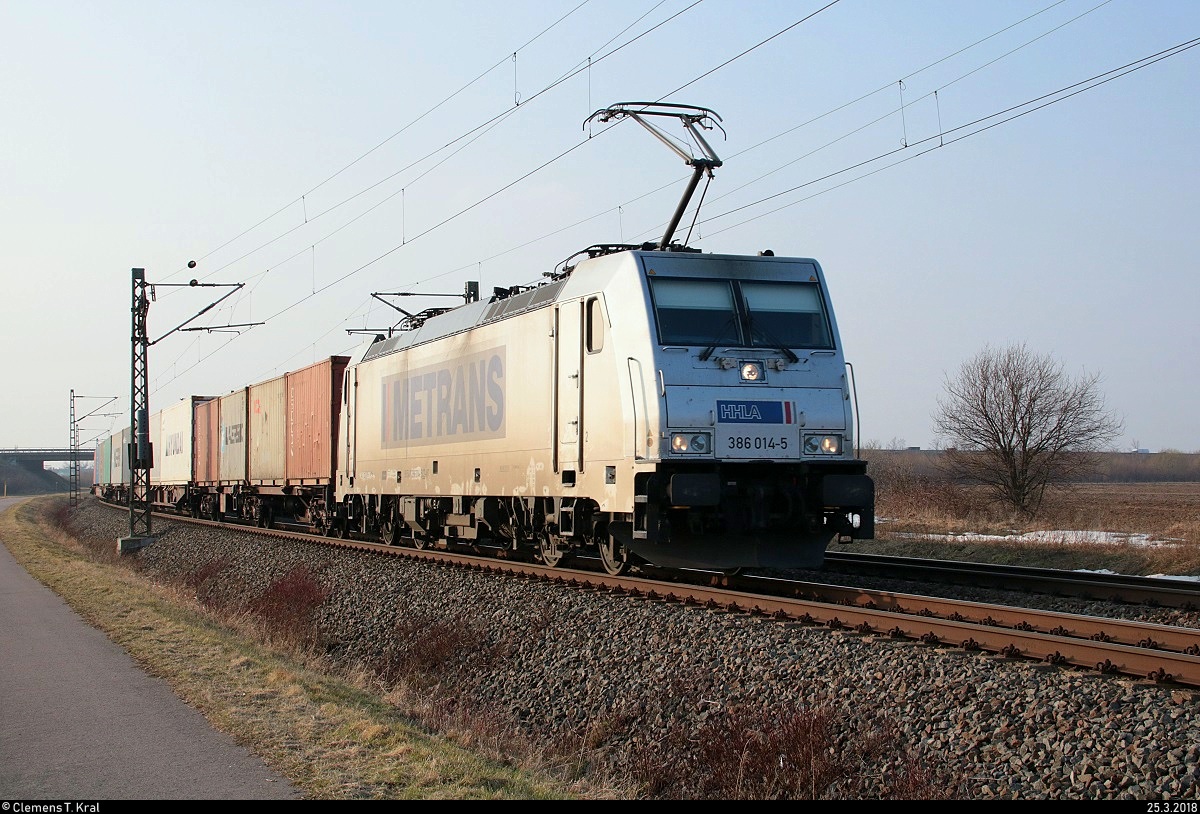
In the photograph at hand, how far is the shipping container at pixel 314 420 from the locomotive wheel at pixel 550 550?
9974mm

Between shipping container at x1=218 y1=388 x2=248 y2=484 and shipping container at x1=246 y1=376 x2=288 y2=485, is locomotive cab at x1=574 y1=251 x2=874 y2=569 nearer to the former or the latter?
shipping container at x1=246 y1=376 x2=288 y2=485

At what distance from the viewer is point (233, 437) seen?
33781mm

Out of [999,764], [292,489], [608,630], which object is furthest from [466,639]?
[292,489]

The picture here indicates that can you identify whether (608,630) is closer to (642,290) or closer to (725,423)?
(725,423)

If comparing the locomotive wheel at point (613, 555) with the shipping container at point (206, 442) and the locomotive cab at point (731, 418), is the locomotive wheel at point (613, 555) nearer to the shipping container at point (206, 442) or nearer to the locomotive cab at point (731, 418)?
the locomotive cab at point (731, 418)

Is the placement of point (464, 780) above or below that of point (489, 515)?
below

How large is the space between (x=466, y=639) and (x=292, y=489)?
16300 millimetres

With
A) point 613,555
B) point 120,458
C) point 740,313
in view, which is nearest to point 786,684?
point 740,313

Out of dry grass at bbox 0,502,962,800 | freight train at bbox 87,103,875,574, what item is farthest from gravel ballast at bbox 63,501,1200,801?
freight train at bbox 87,103,875,574

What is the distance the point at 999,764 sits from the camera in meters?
6.31

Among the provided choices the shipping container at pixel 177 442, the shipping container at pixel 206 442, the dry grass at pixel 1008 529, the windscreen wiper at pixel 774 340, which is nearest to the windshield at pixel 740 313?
the windscreen wiper at pixel 774 340

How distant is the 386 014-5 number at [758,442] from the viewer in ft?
37.5

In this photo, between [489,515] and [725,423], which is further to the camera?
[489,515]

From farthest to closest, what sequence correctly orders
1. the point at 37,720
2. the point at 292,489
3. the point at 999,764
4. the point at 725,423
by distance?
the point at 292,489
the point at 725,423
the point at 37,720
the point at 999,764
